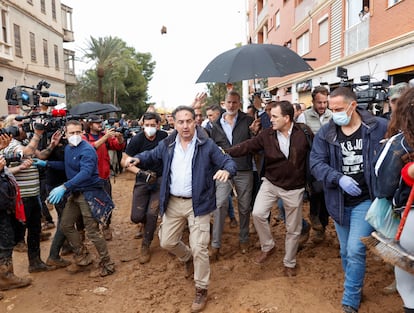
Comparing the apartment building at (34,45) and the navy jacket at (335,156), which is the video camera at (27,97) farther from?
the apartment building at (34,45)

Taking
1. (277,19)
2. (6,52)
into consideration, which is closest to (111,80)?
(6,52)

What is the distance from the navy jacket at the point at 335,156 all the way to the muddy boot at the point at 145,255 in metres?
2.58

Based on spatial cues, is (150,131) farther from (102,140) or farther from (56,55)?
(56,55)

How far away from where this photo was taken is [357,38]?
1275cm

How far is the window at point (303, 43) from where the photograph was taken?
18.5m

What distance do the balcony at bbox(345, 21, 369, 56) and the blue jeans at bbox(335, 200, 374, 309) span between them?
1056cm

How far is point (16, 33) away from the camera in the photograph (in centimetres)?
2188

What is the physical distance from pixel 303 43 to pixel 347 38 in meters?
5.82

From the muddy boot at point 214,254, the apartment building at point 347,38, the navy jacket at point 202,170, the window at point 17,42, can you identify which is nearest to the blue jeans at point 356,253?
the navy jacket at point 202,170

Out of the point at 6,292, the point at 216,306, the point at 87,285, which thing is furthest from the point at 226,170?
the point at 6,292

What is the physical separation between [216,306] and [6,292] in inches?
93.6

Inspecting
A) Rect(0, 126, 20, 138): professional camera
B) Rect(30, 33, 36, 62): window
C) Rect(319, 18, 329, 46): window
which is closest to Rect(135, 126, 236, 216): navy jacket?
Rect(0, 126, 20, 138): professional camera

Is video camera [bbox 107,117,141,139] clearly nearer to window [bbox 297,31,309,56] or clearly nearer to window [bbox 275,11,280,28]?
window [bbox 297,31,309,56]

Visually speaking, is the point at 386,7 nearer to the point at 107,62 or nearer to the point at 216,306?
the point at 216,306
